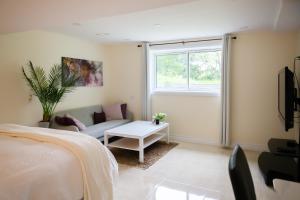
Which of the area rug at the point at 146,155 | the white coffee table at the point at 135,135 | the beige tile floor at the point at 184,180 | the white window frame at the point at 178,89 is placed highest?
the white window frame at the point at 178,89

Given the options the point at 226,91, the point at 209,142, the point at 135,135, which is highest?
the point at 226,91

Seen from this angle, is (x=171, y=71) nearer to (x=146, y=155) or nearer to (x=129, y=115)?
(x=129, y=115)

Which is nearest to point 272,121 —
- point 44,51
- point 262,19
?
point 262,19

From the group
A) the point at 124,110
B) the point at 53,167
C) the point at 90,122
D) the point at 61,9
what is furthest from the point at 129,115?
the point at 53,167

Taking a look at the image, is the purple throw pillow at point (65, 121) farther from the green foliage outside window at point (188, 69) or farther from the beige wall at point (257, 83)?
the beige wall at point (257, 83)

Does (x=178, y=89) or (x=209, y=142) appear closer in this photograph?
(x=209, y=142)

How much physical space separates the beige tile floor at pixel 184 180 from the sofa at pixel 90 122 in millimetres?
947

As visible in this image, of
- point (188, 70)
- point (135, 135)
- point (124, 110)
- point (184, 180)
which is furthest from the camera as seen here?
point (124, 110)

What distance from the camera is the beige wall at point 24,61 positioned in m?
3.39

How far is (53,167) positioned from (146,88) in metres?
3.62

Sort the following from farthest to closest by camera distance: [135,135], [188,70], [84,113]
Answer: [188,70], [84,113], [135,135]

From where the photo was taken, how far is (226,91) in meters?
4.26

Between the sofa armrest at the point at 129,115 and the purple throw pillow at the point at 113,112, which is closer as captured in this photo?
the purple throw pillow at the point at 113,112

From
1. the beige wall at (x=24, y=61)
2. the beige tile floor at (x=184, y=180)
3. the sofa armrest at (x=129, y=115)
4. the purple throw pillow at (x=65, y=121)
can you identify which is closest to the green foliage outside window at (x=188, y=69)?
the sofa armrest at (x=129, y=115)
